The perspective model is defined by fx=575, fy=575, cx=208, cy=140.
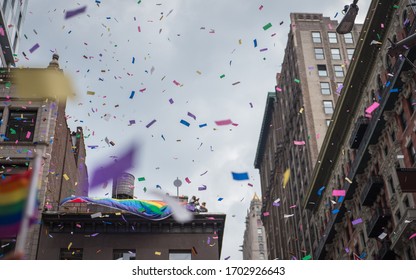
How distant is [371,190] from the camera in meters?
41.3

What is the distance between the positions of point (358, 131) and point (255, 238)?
115627 millimetres

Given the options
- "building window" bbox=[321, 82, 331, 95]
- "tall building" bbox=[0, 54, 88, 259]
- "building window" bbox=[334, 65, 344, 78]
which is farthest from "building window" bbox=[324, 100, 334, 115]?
"tall building" bbox=[0, 54, 88, 259]

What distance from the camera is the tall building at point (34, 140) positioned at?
113 ft

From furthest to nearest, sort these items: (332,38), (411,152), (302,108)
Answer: (332,38) → (302,108) → (411,152)

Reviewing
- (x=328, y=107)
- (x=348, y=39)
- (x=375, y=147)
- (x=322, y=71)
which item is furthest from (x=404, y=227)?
(x=348, y=39)

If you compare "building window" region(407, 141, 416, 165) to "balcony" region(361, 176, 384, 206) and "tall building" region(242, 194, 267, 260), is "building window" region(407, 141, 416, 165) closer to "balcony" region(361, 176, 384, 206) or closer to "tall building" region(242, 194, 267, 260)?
"balcony" region(361, 176, 384, 206)

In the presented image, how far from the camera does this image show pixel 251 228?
520ft

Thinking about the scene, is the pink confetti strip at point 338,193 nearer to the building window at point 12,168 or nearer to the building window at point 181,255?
the building window at point 181,255

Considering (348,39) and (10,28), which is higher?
(348,39)

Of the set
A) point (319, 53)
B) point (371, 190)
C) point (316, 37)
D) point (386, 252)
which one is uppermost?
point (316, 37)

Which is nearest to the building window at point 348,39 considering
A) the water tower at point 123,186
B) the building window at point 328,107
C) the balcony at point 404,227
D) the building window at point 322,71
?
the building window at point 322,71

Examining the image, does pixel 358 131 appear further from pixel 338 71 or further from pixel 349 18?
pixel 338 71

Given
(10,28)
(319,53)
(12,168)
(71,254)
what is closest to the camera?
(71,254)

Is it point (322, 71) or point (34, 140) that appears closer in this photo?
point (34, 140)
